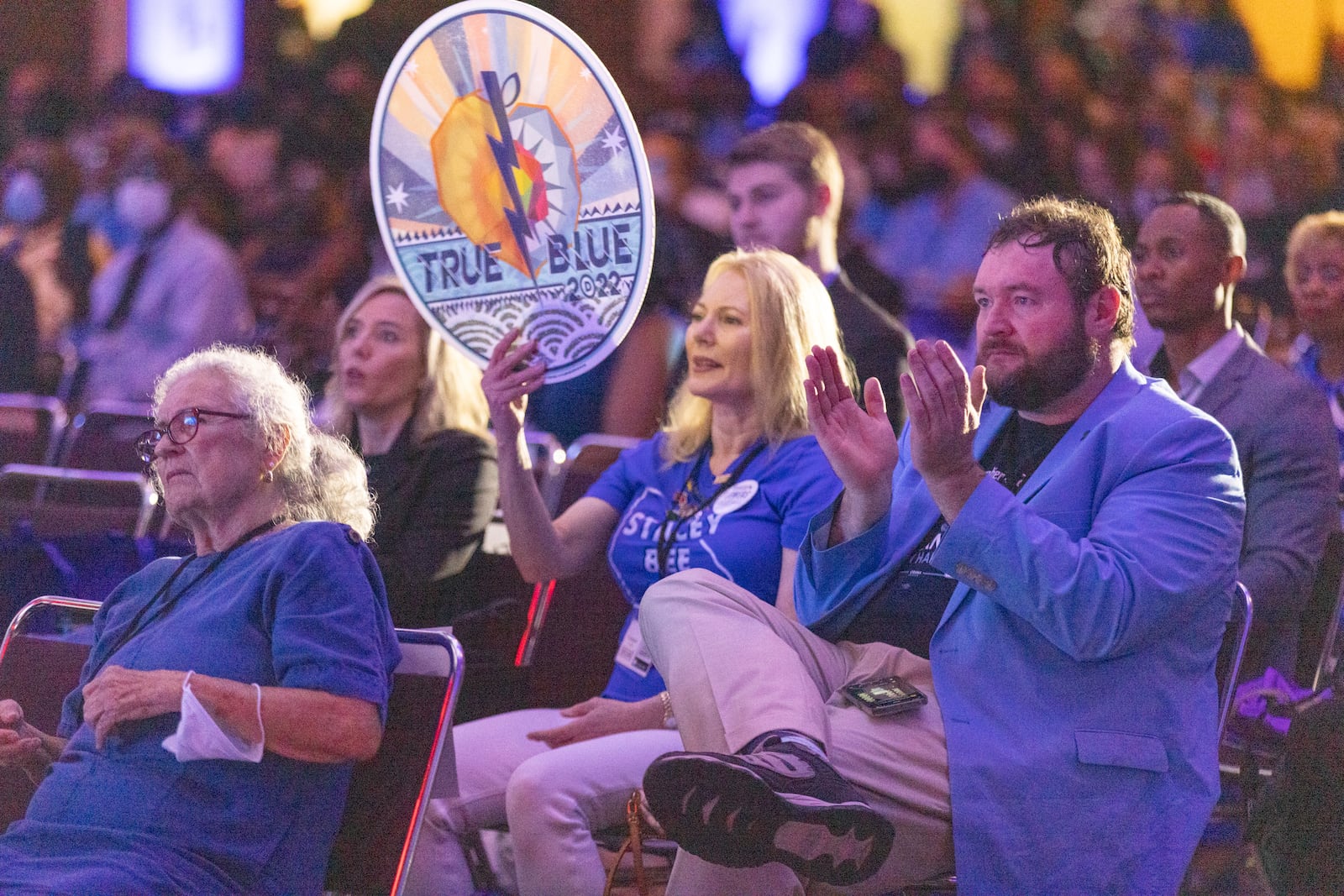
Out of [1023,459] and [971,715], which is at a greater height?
[1023,459]

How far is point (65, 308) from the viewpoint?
6.50 m

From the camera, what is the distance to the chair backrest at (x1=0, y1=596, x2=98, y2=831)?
2648mm

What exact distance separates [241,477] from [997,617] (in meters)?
1.26

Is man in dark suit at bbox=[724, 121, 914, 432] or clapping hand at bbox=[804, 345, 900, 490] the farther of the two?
man in dark suit at bbox=[724, 121, 914, 432]

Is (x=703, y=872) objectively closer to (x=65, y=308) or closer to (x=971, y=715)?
(x=971, y=715)

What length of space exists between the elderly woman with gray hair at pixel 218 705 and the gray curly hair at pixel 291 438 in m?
0.01

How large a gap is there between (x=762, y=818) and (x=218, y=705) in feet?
2.68

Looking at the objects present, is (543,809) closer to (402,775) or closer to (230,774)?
(402,775)

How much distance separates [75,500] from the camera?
4148 mm

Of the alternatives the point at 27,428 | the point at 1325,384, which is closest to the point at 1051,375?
the point at 1325,384

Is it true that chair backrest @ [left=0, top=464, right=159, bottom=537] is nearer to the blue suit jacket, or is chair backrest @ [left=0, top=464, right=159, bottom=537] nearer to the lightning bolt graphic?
the lightning bolt graphic

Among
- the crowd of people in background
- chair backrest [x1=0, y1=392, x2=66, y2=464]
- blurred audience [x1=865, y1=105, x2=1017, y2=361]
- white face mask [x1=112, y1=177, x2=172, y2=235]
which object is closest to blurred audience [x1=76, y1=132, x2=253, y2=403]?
the crowd of people in background

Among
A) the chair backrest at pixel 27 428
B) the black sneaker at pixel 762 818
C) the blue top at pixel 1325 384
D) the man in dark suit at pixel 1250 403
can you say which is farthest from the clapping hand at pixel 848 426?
the chair backrest at pixel 27 428

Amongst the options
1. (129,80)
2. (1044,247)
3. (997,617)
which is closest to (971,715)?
(997,617)
